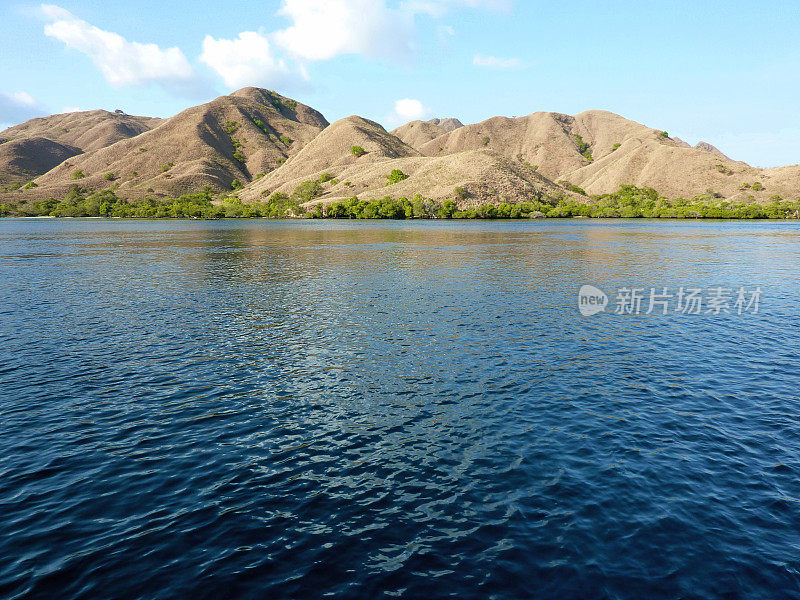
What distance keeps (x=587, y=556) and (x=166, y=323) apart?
98.9 ft

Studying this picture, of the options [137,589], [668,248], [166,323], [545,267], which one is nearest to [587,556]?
[137,589]

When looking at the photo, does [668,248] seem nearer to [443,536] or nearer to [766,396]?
[766,396]

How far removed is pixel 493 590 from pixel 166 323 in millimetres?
29427

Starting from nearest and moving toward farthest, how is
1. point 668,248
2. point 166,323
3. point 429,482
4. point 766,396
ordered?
point 429,482
point 766,396
point 166,323
point 668,248

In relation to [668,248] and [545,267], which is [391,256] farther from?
[668,248]

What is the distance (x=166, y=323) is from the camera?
3331 centimetres

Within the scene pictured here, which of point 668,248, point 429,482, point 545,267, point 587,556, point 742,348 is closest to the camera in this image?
point 587,556

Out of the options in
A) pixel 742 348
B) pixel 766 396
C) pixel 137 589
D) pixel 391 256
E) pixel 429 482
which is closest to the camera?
pixel 137 589

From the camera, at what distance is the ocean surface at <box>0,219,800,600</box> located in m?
11.0

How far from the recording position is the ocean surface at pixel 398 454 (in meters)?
11.0

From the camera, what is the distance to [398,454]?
637 inches

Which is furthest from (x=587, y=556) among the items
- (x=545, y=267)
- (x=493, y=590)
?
(x=545, y=267)

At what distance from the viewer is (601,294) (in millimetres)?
45438

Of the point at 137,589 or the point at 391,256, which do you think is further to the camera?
the point at 391,256
